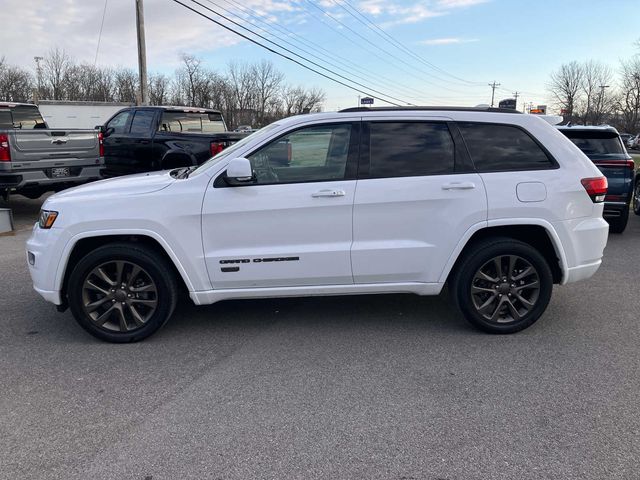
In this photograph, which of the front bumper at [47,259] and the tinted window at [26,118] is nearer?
the front bumper at [47,259]

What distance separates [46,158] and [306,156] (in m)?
6.89

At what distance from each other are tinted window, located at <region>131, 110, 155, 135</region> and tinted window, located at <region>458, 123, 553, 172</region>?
7.95 m

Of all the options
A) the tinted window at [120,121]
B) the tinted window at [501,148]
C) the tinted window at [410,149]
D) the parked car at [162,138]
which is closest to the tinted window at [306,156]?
the tinted window at [410,149]

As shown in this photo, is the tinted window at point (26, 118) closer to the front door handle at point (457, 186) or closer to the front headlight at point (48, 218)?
the front headlight at point (48, 218)

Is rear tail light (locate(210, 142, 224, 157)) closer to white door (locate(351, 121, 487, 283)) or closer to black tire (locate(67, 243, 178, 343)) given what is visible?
black tire (locate(67, 243, 178, 343))

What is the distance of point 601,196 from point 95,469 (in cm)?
416

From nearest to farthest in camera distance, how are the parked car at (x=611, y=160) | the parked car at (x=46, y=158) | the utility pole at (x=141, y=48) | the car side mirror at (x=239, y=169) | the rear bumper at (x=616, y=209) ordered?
the car side mirror at (x=239, y=169) → the parked car at (x=611, y=160) → the rear bumper at (x=616, y=209) → the parked car at (x=46, y=158) → the utility pole at (x=141, y=48)

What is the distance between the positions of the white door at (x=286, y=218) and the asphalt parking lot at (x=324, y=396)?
23.5 inches

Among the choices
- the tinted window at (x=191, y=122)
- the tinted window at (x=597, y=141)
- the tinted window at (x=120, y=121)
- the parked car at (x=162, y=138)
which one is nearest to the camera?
the tinted window at (x=597, y=141)

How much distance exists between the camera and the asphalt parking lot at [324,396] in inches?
105

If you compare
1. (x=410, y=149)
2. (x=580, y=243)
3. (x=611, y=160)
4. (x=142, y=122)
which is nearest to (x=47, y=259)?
(x=410, y=149)

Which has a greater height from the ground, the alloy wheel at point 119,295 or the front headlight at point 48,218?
the front headlight at point 48,218

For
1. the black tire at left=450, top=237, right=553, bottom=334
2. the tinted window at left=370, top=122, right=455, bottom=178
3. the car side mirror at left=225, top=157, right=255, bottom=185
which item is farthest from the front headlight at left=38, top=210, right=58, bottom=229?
the black tire at left=450, top=237, right=553, bottom=334

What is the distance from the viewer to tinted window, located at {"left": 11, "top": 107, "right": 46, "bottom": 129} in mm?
11133
